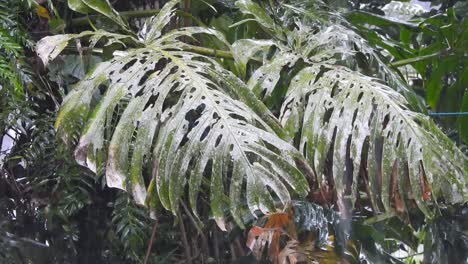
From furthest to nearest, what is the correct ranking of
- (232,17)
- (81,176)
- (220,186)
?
(232,17) → (81,176) → (220,186)

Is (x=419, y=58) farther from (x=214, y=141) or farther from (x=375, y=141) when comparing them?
(x=214, y=141)

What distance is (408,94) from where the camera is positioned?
1.32 metres

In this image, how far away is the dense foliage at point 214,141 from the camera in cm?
92

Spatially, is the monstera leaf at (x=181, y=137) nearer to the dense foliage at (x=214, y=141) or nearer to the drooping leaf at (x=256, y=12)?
the dense foliage at (x=214, y=141)

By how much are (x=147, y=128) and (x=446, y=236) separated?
2.54ft

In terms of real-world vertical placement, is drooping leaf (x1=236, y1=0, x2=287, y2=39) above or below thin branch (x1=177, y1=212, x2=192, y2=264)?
above

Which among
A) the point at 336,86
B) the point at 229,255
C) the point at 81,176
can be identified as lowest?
the point at 229,255

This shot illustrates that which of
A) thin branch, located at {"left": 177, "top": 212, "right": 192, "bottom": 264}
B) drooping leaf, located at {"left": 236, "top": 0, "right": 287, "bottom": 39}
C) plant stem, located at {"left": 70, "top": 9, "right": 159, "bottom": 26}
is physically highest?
drooping leaf, located at {"left": 236, "top": 0, "right": 287, "bottom": 39}

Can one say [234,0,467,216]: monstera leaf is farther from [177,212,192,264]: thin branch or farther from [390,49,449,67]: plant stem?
[390,49,449,67]: plant stem

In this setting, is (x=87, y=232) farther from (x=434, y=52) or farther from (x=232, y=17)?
(x=434, y=52)

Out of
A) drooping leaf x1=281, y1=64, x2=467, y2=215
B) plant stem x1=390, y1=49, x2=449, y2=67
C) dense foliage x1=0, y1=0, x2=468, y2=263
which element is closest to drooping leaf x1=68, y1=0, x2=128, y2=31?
dense foliage x1=0, y1=0, x2=468, y2=263

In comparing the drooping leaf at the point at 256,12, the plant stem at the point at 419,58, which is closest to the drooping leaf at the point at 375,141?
the drooping leaf at the point at 256,12

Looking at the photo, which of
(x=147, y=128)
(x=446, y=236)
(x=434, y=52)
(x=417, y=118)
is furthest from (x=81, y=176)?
(x=434, y=52)

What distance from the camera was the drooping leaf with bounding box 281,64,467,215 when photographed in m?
0.98
